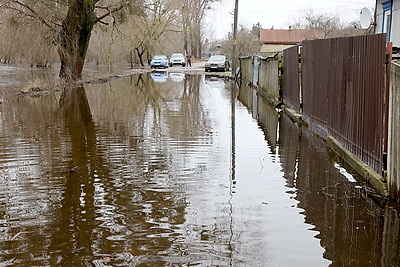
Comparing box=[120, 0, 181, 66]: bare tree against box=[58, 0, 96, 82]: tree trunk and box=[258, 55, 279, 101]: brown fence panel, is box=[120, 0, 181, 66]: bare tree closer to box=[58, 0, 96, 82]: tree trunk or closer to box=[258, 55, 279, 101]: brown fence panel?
box=[58, 0, 96, 82]: tree trunk

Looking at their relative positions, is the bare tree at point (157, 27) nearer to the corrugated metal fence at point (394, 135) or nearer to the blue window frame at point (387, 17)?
the blue window frame at point (387, 17)

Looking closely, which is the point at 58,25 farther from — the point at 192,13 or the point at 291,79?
the point at 192,13

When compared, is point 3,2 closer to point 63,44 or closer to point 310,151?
point 63,44

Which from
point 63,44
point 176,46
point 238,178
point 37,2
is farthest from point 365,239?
point 176,46

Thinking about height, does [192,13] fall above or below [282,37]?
above

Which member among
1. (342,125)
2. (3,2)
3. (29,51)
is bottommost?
(342,125)

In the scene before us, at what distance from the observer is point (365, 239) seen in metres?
4.64

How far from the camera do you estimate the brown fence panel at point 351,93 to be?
633 centimetres

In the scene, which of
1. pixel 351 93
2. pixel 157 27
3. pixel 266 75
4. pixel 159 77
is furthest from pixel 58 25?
pixel 157 27

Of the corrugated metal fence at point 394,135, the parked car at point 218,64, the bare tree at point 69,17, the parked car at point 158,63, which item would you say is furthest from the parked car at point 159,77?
the corrugated metal fence at point 394,135

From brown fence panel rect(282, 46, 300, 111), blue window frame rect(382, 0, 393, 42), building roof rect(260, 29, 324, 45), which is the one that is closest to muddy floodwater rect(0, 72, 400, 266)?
brown fence panel rect(282, 46, 300, 111)

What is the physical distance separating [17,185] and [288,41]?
5220 centimetres

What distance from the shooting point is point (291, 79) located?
44.3ft

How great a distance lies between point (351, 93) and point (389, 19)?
10290mm
